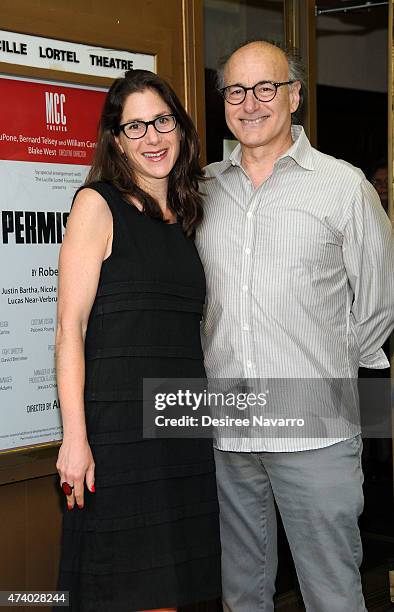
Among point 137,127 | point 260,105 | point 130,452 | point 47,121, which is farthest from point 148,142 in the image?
point 130,452

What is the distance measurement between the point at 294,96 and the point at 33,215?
0.91m

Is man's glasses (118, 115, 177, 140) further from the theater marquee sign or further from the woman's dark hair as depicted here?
the theater marquee sign

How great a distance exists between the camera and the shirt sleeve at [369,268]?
2717mm

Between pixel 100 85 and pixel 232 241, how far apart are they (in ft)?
2.67

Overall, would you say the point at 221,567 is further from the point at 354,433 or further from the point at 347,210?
the point at 347,210

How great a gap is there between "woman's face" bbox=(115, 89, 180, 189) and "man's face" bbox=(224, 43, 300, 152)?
249 millimetres

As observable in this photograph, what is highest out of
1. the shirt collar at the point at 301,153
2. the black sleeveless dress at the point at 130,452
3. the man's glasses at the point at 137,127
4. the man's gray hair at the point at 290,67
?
the man's gray hair at the point at 290,67

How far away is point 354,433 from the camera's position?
9.07ft

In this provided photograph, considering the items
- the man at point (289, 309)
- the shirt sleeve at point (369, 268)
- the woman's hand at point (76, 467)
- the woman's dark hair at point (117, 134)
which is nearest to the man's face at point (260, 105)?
the man at point (289, 309)

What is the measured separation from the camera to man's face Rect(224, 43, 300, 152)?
279cm

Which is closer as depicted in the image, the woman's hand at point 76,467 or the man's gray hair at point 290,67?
the woman's hand at point 76,467

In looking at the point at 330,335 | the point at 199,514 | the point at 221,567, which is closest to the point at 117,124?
the point at 330,335

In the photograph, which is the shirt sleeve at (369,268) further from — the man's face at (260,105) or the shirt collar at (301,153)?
the man's face at (260,105)

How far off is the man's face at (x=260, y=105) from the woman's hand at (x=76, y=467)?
1.04m
